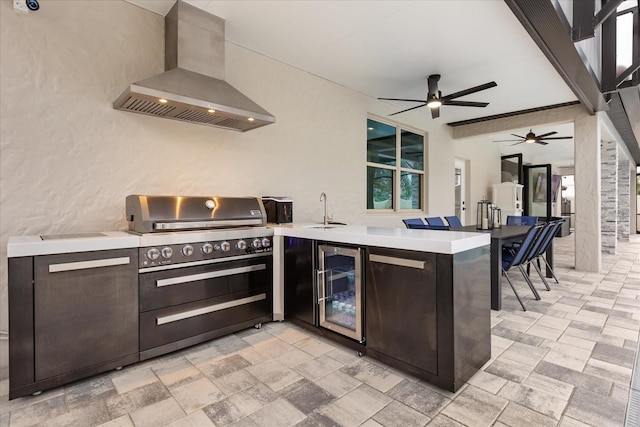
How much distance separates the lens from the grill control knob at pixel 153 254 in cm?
213

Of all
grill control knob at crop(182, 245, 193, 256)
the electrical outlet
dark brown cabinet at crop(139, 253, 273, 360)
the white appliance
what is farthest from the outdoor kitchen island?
the white appliance

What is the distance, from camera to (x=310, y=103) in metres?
4.04

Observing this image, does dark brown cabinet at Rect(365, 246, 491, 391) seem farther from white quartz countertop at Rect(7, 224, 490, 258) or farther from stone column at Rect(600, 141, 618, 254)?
stone column at Rect(600, 141, 618, 254)

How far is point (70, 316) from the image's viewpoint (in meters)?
1.87

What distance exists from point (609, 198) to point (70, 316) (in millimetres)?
9568

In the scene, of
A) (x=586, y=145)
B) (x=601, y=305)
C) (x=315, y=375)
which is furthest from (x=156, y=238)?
(x=586, y=145)

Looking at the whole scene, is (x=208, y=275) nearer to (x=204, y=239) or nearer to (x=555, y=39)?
(x=204, y=239)

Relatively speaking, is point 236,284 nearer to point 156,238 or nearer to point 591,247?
point 156,238

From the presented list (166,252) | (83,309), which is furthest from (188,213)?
(83,309)

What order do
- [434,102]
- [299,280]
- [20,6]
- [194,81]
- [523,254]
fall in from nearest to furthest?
[20,6] → [194,81] → [299,280] → [523,254] → [434,102]

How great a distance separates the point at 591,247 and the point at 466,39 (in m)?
4.12

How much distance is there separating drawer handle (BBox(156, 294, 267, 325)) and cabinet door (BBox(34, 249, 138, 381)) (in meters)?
0.18

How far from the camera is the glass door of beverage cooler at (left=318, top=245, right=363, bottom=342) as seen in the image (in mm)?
2264

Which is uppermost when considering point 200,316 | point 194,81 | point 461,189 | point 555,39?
point 555,39
